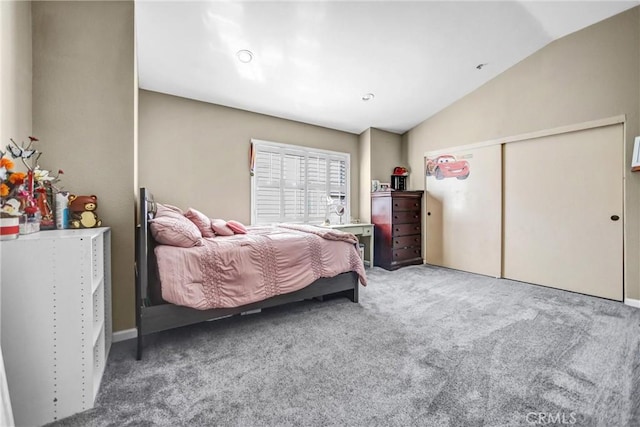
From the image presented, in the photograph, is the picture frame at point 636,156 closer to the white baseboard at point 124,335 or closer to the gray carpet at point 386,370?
the gray carpet at point 386,370

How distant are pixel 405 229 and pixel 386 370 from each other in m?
3.02

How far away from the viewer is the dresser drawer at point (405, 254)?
14.0 feet

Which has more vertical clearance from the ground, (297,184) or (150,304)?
(297,184)

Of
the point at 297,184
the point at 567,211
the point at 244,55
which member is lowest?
the point at 567,211

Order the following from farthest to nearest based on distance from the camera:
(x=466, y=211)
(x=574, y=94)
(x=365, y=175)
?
(x=365, y=175), (x=466, y=211), (x=574, y=94)

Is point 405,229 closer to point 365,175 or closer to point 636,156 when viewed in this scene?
point 365,175

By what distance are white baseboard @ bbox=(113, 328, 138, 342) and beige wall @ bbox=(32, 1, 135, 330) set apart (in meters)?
0.04

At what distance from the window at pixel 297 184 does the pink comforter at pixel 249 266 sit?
1474 mm

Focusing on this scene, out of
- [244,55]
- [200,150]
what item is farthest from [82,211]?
[244,55]

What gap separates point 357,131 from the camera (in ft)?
15.6

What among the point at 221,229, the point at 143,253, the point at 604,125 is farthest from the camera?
the point at 604,125

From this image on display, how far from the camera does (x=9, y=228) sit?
47.1 inches

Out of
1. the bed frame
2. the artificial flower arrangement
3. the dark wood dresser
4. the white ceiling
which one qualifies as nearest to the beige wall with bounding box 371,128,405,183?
the dark wood dresser

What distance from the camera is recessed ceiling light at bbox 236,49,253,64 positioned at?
2.70m
